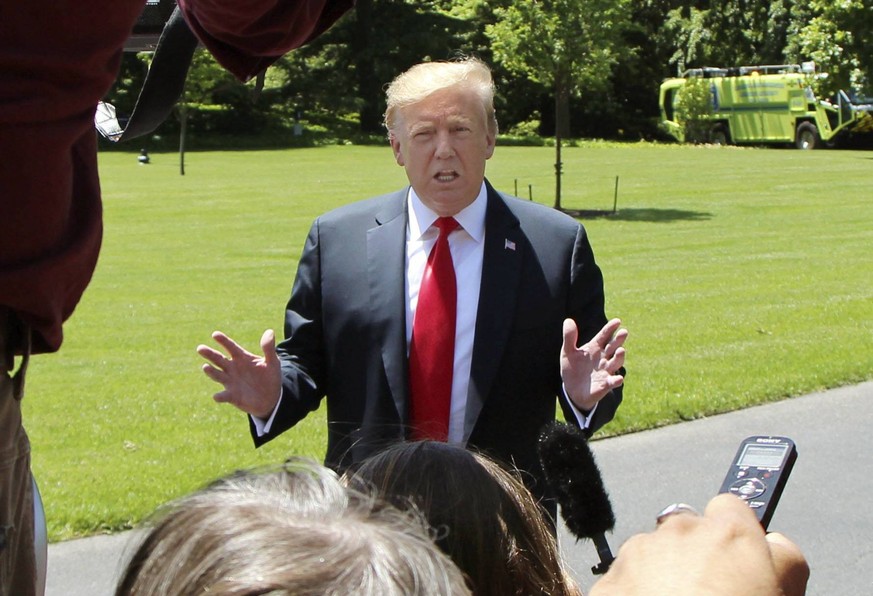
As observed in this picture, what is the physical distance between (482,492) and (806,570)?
468mm

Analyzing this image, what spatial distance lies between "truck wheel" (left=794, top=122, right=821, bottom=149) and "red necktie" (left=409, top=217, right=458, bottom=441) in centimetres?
4303

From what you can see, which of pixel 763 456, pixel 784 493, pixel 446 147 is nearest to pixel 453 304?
pixel 446 147

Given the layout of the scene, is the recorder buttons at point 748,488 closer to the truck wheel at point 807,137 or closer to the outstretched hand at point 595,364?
the outstretched hand at point 595,364

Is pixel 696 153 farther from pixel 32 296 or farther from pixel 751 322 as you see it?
pixel 32 296

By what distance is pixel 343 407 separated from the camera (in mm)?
3836

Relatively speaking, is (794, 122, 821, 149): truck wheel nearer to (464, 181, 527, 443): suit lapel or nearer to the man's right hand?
(464, 181, 527, 443): suit lapel

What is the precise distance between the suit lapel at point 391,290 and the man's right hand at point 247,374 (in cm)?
37

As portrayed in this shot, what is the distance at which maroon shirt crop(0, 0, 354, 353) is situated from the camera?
180 cm

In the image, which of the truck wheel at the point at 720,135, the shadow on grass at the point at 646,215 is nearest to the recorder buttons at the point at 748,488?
the shadow on grass at the point at 646,215

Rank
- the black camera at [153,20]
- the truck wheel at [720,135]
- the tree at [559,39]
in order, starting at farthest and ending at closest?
the truck wheel at [720,135] < the tree at [559,39] < the black camera at [153,20]

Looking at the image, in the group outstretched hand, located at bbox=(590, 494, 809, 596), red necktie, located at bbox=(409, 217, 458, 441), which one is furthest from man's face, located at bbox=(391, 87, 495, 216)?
outstretched hand, located at bbox=(590, 494, 809, 596)

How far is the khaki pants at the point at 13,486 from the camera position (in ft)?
6.38

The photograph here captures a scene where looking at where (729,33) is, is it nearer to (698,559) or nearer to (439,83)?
(439,83)

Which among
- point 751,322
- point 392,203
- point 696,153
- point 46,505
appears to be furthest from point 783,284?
point 696,153
